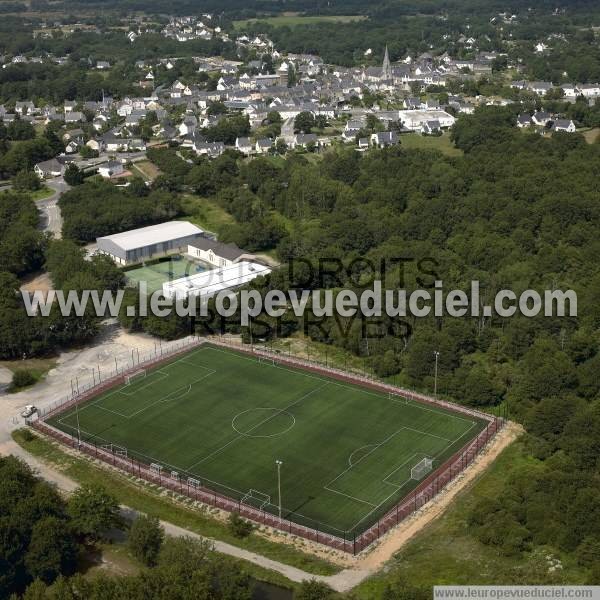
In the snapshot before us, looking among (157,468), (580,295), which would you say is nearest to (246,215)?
(580,295)

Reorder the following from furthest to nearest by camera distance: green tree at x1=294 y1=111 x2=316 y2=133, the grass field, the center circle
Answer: green tree at x1=294 y1=111 x2=316 y2=133 → the center circle → the grass field

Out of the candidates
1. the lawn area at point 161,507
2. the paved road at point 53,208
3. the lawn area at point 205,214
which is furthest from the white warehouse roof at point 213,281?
the paved road at point 53,208

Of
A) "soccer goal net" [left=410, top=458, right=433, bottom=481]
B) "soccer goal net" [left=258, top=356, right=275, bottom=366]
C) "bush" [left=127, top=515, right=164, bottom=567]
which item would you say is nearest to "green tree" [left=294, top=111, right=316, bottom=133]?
"soccer goal net" [left=258, top=356, right=275, bottom=366]

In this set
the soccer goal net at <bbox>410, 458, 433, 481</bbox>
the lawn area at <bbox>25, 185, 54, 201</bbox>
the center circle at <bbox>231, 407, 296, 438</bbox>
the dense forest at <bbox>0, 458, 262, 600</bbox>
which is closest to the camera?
the dense forest at <bbox>0, 458, 262, 600</bbox>

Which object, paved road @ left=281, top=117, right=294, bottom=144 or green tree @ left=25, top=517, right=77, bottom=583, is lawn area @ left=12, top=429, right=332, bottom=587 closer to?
green tree @ left=25, top=517, right=77, bottom=583

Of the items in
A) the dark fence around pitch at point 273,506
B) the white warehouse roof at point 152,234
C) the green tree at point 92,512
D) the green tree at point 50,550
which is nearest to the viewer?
the green tree at point 50,550

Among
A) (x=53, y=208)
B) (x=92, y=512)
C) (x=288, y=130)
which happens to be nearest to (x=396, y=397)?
(x=92, y=512)

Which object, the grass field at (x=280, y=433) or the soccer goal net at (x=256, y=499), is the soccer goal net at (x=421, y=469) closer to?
the grass field at (x=280, y=433)

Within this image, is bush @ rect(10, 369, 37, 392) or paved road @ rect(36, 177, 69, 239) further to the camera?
paved road @ rect(36, 177, 69, 239)
